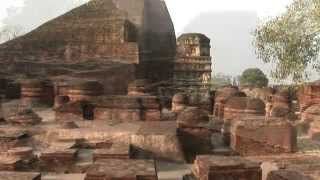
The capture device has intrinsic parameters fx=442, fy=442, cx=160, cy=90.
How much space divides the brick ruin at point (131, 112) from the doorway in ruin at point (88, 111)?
0.09ft

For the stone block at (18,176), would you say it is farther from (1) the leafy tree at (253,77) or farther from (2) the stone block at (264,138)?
(1) the leafy tree at (253,77)

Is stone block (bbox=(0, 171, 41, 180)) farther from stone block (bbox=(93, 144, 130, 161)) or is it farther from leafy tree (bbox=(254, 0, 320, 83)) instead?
leafy tree (bbox=(254, 0, 320, 83))

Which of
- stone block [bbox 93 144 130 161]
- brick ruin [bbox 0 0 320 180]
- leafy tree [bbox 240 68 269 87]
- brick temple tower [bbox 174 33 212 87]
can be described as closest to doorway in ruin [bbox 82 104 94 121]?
brick ruin [bbox 0 0 320 180]

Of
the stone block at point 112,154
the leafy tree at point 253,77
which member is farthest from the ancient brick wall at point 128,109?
the leafy tree at point 253,77

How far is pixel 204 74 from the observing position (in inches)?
805

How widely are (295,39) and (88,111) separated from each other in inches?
220

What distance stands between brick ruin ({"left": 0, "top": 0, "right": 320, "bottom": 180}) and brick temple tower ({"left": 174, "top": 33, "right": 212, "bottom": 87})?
49mm

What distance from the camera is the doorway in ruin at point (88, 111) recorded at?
38.1ft

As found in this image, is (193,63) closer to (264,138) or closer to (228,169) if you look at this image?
(264,138)

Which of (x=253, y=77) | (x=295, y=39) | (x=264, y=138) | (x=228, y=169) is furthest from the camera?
(x=253, y=77)

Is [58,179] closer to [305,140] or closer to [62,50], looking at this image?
[305,140]

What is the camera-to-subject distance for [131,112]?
11.1m

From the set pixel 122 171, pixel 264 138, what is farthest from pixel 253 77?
pixel 122 171

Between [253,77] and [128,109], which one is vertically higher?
[253,77]
